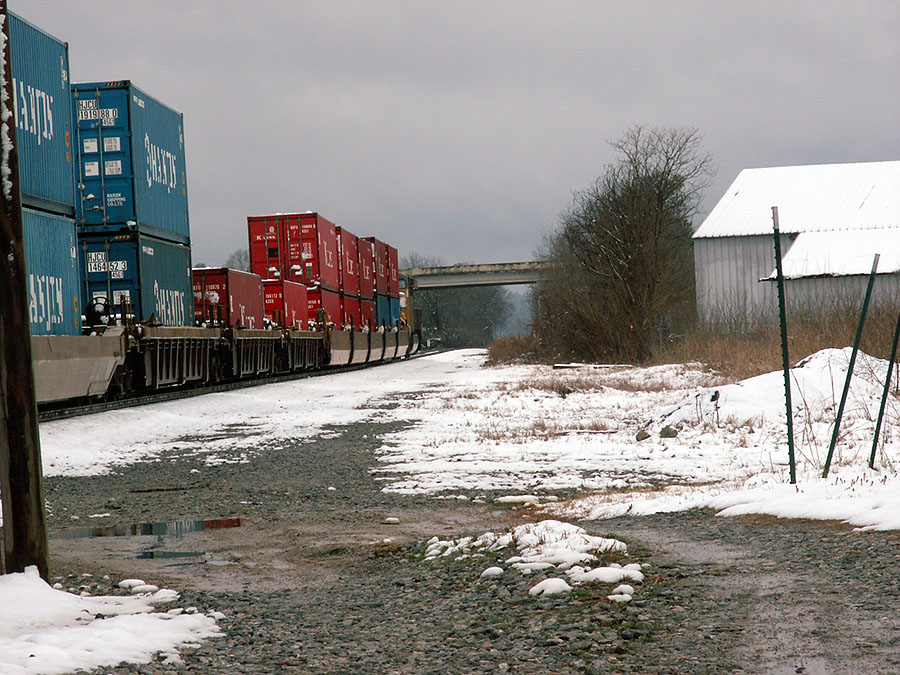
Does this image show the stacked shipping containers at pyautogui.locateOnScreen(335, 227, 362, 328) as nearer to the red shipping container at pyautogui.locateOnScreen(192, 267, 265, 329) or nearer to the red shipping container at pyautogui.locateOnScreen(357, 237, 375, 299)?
the red shipping container at pyautogui.locateOnScreen(357, 237, 375, 299)

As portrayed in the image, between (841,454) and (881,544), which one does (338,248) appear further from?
(881,544)

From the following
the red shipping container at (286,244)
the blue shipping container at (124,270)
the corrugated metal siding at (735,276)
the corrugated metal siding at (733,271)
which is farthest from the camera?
the corrugated metal siding at (733,271)

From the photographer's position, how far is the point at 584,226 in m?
44.7

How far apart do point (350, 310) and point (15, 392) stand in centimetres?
3887

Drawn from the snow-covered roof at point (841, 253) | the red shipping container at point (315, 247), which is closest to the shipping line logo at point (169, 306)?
the red shipping container at point (315, 247)

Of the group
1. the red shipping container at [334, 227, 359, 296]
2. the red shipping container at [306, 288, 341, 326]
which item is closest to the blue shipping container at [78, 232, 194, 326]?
the red shipping container at [306, 288, 341, 326]

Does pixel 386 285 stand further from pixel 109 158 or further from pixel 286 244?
pixel 109 158

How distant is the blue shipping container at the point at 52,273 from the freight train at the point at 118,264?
0.03 meters

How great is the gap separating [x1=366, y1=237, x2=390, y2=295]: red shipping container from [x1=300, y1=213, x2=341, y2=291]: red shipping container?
10557 millimetres

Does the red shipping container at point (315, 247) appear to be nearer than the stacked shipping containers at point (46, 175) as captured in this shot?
No

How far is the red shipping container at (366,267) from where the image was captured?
46.6 metres

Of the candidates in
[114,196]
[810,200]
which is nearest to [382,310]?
[810,200]

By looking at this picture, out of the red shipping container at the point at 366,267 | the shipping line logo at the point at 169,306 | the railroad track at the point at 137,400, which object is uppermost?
the red shipping container at the point at 366,267

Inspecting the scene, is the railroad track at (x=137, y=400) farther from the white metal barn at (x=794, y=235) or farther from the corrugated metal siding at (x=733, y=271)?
the corrugated metal siding at (x=733, y=271)
